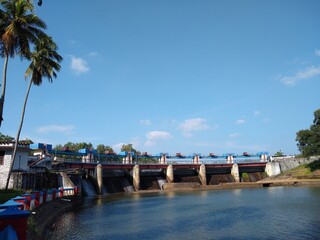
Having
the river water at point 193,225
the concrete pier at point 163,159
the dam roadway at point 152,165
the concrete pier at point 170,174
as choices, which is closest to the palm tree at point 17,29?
the river water at point 193,225

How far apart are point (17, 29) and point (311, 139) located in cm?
8386

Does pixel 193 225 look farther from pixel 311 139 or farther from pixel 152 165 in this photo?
pixel 311 139

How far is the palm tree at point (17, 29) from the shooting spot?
2446 cm

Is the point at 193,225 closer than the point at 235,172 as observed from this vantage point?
Yes

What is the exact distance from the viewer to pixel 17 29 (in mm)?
25594

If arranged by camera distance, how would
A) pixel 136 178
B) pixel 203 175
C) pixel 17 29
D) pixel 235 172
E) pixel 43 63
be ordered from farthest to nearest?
1. pixel 235 172
2. pixel 203 175
3. pixel 136 178
4. pixel 43 63
5. pixel 17 29

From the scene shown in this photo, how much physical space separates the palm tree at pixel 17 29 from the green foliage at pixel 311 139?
265 feet

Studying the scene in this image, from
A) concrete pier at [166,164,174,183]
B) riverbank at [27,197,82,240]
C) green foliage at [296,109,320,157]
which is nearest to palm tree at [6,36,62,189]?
riverbank at [27,197,82,240]

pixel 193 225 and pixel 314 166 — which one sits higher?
pixel 314 166

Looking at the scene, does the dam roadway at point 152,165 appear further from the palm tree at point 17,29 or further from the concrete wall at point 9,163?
the palm tree at point 17,29

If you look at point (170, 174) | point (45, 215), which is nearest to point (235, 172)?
point (170, 174)

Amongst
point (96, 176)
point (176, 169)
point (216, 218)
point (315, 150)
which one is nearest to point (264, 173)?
point (315, 150)

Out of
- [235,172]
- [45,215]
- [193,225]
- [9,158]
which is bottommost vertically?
[193,225]

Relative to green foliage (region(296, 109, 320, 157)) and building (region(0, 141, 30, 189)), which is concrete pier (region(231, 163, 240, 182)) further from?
building (region(0, 141, 30, 189))
